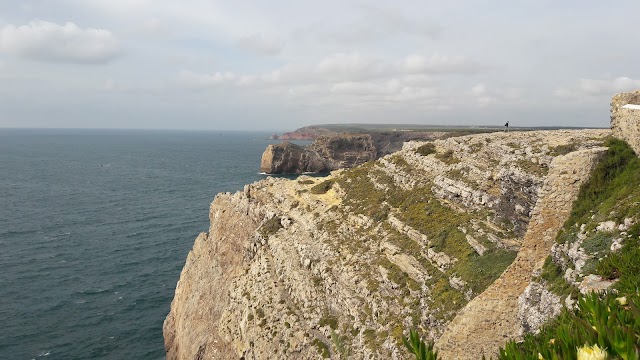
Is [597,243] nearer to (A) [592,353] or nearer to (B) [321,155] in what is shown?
(A) [592,353]

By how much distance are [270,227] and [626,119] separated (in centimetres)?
3270

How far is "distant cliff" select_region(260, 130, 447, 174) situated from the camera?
15700 cm

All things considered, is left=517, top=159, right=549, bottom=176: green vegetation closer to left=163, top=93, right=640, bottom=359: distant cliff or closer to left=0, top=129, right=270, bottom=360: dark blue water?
left=163, top=93, right=640, bottom=359: distant cliff

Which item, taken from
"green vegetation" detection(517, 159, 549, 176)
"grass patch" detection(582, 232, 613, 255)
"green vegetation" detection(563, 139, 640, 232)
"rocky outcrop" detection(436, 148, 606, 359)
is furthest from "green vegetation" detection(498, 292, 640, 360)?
"green vegetation" detection(517, 159, 549, 176)

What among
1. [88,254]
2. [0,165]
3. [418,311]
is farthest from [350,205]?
[0,165]

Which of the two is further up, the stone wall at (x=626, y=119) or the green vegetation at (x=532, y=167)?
the stone wall at (x=626, y=119)

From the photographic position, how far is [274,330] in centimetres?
3170

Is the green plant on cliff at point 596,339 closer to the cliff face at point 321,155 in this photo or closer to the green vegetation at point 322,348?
the green vegetation at point 322,348

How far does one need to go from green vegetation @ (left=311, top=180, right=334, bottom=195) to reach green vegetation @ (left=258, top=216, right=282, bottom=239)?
6059 millimetres

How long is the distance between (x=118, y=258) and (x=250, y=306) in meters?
43.7

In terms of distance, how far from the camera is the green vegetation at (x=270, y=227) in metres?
43.2

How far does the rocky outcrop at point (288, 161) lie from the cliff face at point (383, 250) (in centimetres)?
10609

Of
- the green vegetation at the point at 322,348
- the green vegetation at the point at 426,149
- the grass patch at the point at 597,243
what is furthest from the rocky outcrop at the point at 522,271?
the green vegetation at the point at 426,149

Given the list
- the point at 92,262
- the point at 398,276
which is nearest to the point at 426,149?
the point at 398,276
